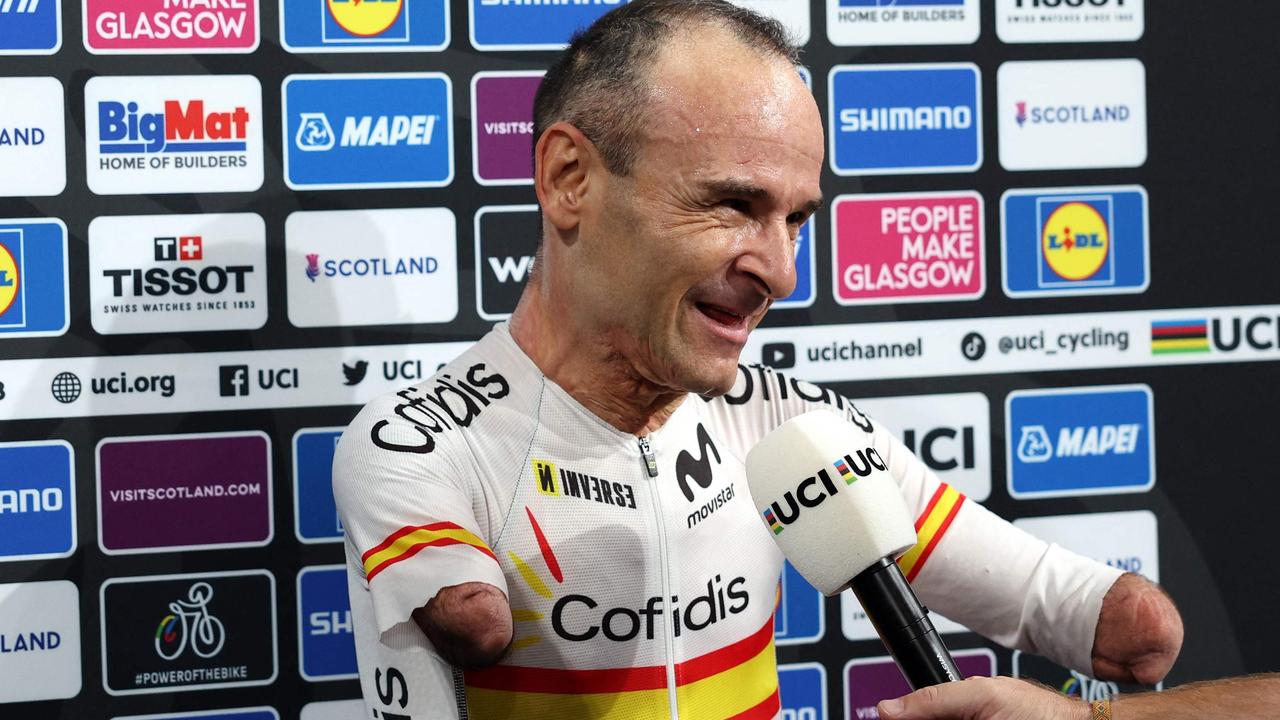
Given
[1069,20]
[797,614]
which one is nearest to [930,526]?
[797,614]

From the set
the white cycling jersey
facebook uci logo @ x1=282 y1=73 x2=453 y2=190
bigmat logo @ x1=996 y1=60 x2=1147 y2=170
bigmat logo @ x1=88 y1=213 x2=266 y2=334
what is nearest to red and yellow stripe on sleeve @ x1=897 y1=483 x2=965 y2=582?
the white cycling jersey

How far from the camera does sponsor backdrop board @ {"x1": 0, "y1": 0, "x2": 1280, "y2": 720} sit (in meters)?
1.55

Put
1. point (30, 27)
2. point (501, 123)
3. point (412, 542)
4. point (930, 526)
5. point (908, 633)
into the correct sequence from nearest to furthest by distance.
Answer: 1. point (908, 633)
2. point (412, 542)
3. point (930, 526)
4. point (30, 27)
5. point (501, 123)

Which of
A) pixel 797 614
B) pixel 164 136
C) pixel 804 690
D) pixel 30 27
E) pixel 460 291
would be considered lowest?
pixel 804 690

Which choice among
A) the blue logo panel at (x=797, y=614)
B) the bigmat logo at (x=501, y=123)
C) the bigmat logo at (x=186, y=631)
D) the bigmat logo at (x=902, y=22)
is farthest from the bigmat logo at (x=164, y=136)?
the blue logo panel at (x=797, y=614)

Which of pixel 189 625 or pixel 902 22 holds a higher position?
pixel 902 22

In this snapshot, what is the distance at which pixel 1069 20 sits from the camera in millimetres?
1785

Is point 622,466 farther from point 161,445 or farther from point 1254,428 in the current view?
point 1254,428

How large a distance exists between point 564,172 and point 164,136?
0.69 metres

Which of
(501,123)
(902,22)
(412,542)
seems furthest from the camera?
(902,22)

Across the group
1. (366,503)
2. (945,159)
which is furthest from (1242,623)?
(366,503)

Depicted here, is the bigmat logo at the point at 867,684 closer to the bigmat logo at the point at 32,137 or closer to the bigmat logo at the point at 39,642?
the bigmat logo at the point at 39,642

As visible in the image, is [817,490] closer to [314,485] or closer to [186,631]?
[314,485]

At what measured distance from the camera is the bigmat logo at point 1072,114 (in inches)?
69.8
